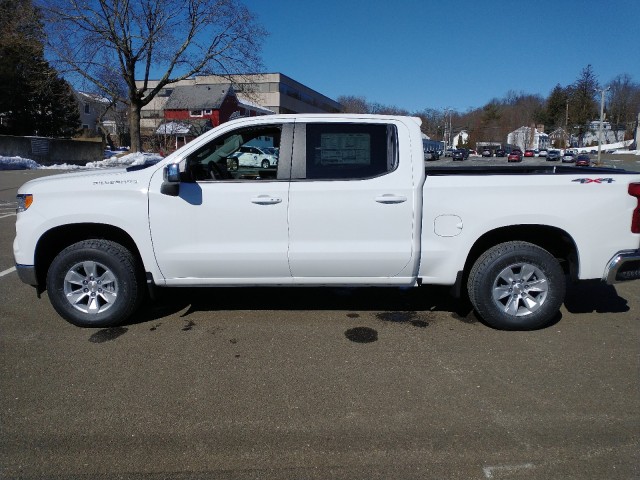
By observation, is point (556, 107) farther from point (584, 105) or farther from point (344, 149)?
point (344, 149)

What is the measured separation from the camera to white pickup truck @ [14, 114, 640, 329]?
165 inches

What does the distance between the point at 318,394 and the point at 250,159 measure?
2.42 meters

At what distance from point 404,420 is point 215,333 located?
205 centimetres

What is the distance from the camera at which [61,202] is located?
425 centimetres

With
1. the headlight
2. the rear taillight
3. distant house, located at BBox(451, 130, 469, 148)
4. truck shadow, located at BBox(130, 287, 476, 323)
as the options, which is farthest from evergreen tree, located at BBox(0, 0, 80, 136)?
distant house, located at BBox(451, 130, 469, 148)

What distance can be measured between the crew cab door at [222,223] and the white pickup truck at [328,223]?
10mm

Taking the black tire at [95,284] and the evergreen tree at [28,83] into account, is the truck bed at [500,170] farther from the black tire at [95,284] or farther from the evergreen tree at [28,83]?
the evergreen tree at [28,83]

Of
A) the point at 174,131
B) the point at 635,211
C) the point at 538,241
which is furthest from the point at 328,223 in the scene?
the point at 174,131

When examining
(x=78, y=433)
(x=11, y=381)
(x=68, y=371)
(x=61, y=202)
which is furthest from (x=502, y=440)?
(x=61, y=202)

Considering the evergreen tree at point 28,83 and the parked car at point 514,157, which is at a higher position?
the evergreen tree at point 28,83

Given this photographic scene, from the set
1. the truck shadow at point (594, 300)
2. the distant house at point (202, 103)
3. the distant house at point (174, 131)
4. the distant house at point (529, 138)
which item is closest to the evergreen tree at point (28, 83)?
the distant house at point (174, 131)

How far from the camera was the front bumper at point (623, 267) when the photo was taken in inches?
165

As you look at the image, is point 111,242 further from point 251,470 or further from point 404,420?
point 404,420

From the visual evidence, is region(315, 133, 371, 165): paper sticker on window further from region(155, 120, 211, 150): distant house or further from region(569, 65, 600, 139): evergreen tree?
region(569, 65, 600, 139): evergreen tree
